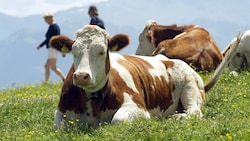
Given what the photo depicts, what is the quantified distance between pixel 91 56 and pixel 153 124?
5.61 ft

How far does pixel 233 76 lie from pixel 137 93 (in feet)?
19.6

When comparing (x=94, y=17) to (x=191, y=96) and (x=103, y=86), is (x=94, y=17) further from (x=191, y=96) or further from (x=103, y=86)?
(x=103, y=86)

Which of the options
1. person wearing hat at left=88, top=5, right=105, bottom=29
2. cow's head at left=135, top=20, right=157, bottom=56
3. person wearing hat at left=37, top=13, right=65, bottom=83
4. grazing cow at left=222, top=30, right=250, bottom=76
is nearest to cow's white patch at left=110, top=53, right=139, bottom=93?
grazing cow at left=222, top=30, right=250, bottom=76

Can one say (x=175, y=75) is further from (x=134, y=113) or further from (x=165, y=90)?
(x=134, y=113)

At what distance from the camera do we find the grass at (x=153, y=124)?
841 centimetres

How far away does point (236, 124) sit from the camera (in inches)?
354

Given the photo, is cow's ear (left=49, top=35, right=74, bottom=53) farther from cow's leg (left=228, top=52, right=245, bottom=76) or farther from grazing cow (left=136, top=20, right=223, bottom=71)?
cow's leg (left=228, top=52, right=245, bottom=76)

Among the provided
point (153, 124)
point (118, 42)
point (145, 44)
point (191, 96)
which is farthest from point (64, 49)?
point (145, 44)

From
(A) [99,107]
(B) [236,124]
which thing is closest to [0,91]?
(A) [99,107]

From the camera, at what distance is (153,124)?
9.12 meters

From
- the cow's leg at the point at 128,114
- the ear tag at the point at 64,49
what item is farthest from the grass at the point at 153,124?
the ear tag at the point at 64,49

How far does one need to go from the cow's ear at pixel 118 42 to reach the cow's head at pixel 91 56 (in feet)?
0.72

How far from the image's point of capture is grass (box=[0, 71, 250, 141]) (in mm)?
8406

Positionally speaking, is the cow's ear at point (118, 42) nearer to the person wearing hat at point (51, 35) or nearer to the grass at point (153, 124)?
the grass at point (153, 124)
